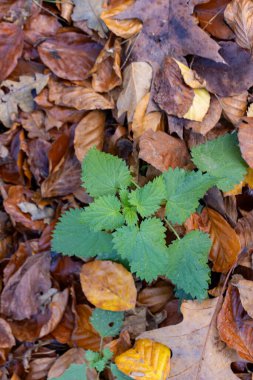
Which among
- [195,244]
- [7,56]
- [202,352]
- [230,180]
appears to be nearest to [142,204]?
[195,244]

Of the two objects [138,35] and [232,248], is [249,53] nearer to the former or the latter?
[138,35]

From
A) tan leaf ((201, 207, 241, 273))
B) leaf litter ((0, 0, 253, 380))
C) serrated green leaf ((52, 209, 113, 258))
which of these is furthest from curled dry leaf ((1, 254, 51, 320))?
tan leaf ((201, 207, 241, 273))

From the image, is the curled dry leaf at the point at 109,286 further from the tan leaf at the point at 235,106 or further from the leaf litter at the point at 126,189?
the tan leaf at the point at 235,106

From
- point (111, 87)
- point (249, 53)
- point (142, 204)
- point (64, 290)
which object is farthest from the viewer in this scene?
point (64, 290)

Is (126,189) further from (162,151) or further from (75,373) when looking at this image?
(75,373)

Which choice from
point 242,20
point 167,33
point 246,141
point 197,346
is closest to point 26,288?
point 197,346
